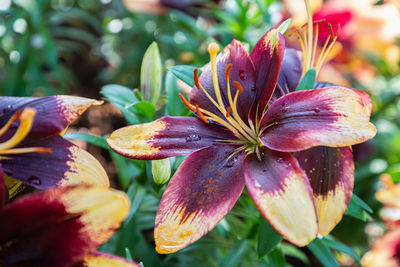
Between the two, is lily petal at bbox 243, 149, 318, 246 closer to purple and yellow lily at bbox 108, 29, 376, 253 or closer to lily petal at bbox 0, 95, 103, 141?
purple and yellow lily at bbox 108, 29, 376, 253

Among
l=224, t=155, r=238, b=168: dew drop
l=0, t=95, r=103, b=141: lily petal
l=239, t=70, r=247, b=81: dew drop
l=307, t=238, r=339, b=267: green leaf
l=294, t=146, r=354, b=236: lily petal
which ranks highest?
l=0, t=95, r=103, b=141: lily petal

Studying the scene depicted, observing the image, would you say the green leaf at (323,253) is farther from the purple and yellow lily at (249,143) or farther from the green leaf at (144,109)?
the green leaf at (144,109)

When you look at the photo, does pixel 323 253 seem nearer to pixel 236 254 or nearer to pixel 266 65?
pixel 236 254

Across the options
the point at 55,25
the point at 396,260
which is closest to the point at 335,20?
the point at 396,260

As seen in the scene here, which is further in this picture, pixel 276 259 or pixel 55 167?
pixel 276 259

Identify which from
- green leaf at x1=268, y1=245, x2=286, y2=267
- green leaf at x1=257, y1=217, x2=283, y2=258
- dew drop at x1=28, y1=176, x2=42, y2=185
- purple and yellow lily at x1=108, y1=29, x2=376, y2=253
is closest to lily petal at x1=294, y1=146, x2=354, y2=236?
purple and yellow lily at x1=108, y1=29, x2=376, y2=253

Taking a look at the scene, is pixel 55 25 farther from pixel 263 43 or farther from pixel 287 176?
pixel 287 176

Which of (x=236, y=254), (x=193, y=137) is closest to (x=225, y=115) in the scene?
(x=193, y=137)
